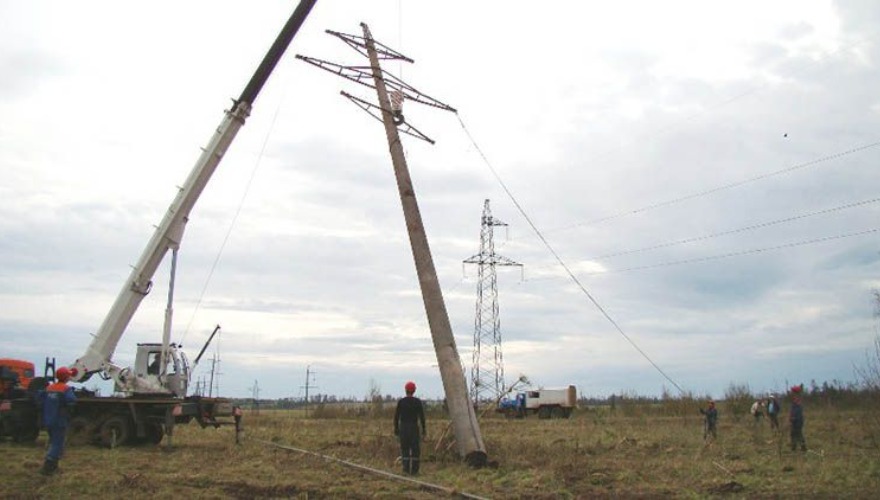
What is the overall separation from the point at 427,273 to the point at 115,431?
9.52 m

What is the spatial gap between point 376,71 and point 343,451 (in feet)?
31.4

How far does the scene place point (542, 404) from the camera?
5762cm

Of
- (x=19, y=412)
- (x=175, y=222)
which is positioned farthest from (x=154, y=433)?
(x=175, y=222)

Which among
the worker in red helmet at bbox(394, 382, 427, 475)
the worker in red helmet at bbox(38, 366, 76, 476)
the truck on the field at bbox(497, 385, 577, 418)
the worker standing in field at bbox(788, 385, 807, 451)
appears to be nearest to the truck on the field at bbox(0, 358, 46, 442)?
the worker in red helmet at bbox(38, 366, 76, 476)

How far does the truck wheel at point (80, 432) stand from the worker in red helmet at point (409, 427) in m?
10.2

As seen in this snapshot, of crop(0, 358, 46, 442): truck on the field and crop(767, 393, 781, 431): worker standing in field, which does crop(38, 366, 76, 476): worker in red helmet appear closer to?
crop(0, 358, 46, 442): truck on the field

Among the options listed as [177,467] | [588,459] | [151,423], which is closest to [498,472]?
[588,459]

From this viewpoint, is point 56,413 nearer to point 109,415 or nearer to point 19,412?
point 109,415

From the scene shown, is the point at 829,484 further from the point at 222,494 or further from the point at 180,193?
the point at 180,193

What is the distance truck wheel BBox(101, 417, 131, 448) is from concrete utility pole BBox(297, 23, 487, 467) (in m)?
9.00

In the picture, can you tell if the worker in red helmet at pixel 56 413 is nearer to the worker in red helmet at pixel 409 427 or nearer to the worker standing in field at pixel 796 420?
the worker in red helmet at pixel 409 427

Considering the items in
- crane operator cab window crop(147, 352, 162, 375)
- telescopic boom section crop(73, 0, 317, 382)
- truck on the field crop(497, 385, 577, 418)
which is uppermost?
telescopic boom section crop(73, 0, 317, 382)

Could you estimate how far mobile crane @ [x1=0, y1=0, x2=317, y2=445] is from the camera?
20062mm

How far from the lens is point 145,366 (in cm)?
2117
